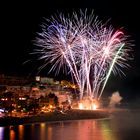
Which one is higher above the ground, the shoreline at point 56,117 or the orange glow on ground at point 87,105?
the orange glow on ground at point 87,105

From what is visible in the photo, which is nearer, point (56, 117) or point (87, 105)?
point (56, 117)

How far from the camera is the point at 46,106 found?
51.2 meters

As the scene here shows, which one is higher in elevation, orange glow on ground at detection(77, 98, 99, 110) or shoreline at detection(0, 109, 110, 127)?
orange glow on ground at detection(77, 98, 99, 110)

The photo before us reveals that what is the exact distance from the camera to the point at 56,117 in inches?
1713

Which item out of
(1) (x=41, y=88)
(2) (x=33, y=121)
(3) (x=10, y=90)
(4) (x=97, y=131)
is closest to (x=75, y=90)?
(1) (x=41, y=88)

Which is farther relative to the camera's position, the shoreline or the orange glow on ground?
the orange glow on ground

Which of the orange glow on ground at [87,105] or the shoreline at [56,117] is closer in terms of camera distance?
the shoreline at [56,117]

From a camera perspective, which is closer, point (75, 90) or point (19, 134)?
point (19, 134)

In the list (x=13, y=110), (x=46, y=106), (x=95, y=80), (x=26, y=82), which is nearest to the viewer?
(x=95, y=80)

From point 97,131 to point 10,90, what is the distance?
82.8ft

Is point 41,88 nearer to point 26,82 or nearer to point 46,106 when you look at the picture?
point 26,82

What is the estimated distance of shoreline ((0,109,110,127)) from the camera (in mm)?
36900

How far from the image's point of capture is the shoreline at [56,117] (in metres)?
36.9

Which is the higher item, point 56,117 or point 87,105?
point 87,105
